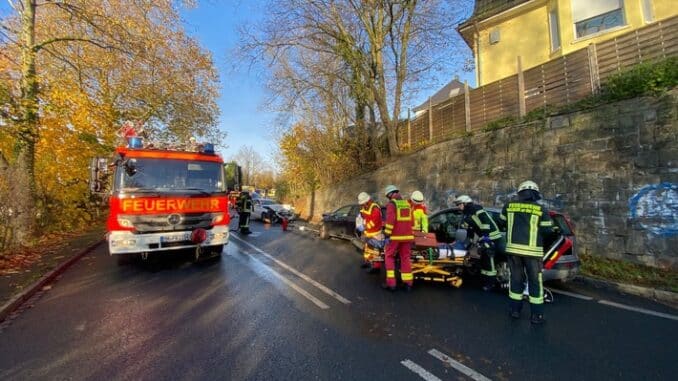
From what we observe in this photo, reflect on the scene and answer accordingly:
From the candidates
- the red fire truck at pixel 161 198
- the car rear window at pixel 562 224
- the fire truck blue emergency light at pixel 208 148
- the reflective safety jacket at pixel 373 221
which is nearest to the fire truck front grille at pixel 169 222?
the red fire truck at pixel 161 198

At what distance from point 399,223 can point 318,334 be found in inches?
97.8

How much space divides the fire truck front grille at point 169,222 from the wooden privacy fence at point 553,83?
924 cm

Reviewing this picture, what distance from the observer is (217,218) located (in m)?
7.52

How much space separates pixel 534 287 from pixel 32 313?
699cm

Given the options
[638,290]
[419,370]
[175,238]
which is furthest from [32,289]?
[638,290]

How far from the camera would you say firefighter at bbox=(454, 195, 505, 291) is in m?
5.45

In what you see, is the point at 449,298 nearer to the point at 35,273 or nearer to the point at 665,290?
the point at 665,290

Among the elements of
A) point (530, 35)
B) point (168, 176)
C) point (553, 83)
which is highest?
point (530, 35)

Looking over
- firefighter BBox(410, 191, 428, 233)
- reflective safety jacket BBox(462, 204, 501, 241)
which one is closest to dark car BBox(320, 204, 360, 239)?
firefighter BBox(410, 191, 428, 233)

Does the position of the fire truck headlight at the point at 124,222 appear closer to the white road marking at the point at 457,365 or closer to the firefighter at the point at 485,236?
the white road marking at the point at 457,365

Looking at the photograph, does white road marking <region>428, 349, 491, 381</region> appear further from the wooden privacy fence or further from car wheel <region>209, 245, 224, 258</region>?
the wooden privacy fence

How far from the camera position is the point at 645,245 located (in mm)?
6539

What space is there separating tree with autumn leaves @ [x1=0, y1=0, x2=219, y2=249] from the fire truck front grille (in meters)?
4.94

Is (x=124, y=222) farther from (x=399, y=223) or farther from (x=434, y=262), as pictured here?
(x=434, y=262)
